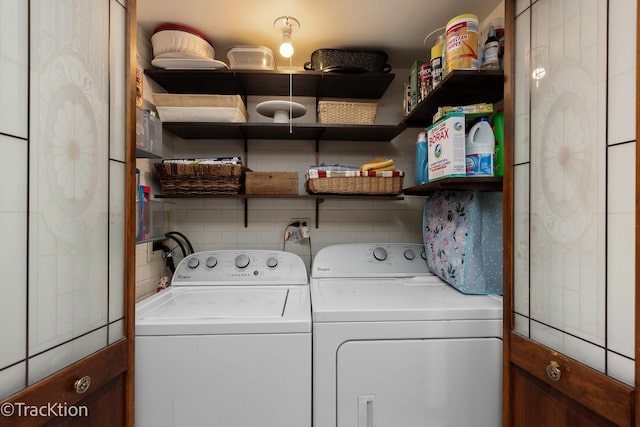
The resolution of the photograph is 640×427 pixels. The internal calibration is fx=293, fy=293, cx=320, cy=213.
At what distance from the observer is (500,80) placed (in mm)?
1267

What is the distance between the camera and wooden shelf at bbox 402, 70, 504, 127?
1217mm

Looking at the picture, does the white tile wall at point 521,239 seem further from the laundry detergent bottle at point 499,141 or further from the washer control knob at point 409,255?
the washer control knob at point 409,255

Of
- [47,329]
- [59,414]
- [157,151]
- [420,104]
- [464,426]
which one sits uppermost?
[420,104]

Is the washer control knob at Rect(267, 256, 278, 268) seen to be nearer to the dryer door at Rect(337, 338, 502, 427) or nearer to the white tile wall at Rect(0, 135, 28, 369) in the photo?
the dryer door at Rect(337, 338, 502, 427)

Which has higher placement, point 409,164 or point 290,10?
point 290,10

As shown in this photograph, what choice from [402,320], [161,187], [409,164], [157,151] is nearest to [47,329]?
[157,151]

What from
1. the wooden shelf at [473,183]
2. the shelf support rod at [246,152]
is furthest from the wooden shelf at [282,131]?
the wooden shelf at [473,183]

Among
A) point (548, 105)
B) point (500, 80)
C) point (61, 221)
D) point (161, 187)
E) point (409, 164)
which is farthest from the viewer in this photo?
point (409, 164)

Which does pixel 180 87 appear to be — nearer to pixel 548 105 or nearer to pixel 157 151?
pixel 157 151

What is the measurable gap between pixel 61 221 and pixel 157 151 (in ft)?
2.51

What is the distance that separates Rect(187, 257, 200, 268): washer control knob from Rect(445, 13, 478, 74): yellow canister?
166 cm

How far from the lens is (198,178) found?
5.61 ft

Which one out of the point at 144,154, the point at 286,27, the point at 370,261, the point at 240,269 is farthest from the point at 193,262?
the point at 286,27

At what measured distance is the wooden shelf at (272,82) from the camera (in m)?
1.75
